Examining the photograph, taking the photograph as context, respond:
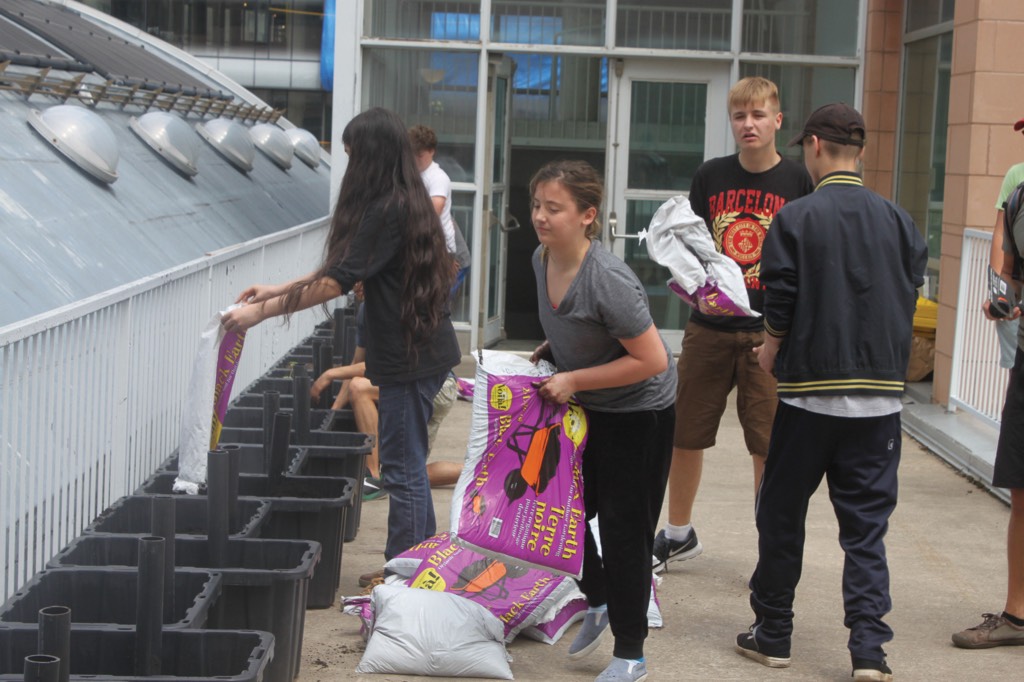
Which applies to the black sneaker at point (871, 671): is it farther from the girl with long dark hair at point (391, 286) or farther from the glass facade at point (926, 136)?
the glass facade at point (926, 136)

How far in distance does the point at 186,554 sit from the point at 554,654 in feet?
4.33

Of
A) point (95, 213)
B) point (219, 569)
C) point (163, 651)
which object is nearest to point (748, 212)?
point (219, 569)

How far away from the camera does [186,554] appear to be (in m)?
4.58

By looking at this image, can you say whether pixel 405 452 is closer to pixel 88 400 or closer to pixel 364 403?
pixel 88 400

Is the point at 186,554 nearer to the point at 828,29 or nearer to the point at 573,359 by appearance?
the point at 573,359

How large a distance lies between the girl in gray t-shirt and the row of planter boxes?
3.20 ft

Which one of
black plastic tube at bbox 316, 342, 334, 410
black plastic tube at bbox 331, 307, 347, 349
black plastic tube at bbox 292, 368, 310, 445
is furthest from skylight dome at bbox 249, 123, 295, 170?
black plastic tube at bbox 292, 368, 310, 445

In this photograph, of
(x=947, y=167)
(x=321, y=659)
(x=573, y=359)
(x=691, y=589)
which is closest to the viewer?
(x=573, y=359)

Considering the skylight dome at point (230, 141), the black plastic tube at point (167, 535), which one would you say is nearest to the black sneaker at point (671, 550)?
the black plastic tube at point (167, 535)

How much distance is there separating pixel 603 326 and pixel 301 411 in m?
2.30

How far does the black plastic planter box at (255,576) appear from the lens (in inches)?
166

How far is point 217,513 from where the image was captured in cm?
441

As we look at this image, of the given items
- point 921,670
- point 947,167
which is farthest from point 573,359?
point 947,167

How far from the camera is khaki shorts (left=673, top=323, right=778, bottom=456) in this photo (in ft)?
18.4
